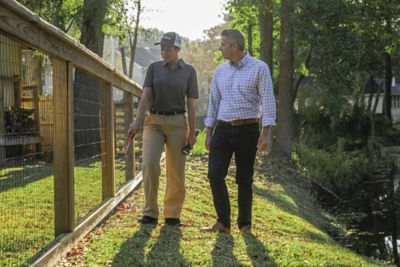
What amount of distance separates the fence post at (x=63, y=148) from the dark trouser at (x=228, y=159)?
1573 millimetres

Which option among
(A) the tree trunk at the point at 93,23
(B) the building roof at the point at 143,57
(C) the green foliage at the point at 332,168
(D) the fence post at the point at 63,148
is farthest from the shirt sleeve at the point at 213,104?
(B) the building roof at the point at 143,57

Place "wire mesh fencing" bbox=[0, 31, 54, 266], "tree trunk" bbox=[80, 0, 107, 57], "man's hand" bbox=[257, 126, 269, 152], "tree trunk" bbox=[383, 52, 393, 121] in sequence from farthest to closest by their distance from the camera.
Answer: "tree trunk" bbox=[383, 52, 393, 121], "tree trunk" bbox=[80, 0, 107, 57], "man's hand" bbox=[257, 126, 269, 152], "wire mesh fencing" bbox=[0, 31, 54, 266]

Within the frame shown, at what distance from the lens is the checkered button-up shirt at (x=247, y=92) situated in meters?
6.15

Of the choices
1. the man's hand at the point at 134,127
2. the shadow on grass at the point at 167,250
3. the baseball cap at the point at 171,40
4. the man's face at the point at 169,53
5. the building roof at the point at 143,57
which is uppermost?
the building roof at the point at 143,57

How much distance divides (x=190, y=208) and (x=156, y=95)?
87.7 inches

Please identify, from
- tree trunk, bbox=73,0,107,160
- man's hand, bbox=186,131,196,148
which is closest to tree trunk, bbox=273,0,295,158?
tree trunk, bbox=73,0,107,160

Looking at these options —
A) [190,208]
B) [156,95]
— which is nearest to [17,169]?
[156,95]

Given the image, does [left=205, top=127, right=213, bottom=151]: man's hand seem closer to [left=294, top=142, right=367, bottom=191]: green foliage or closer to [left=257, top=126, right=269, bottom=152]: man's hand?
[left=257, top=126, right=269, bottom=152]: man's hand

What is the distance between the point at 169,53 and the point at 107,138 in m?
1.55

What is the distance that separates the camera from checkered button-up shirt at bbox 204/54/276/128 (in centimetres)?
615

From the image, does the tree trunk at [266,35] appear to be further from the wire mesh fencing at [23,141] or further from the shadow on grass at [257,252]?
the wire mesh fencing at [23,141]

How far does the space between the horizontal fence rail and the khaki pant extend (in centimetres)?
57

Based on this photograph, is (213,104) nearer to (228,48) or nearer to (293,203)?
(228,48)

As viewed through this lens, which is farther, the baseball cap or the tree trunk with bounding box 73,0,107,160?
the tree trunk with bounding box 73,0,107,160
